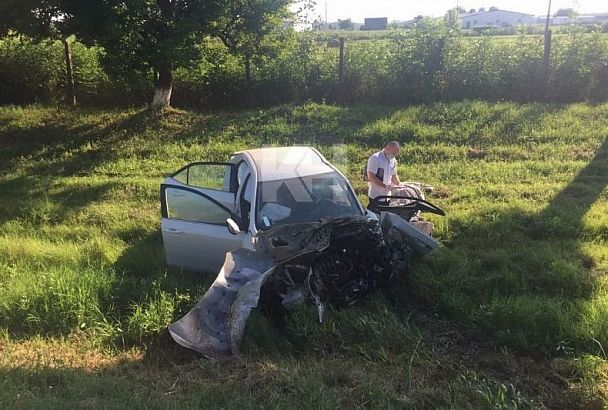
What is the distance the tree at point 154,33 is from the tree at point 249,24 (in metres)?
0.65

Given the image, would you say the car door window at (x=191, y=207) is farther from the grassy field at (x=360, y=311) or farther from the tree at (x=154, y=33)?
the tree at (x=154, y=33)

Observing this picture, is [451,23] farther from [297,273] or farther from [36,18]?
[297,273]

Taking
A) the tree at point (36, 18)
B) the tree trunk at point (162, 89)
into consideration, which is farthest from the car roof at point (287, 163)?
the tree trunk at point (162, 89)

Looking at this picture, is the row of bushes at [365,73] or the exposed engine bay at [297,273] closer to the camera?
the exposed engine bay at [297,273]

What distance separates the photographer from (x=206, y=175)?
7.28 meters

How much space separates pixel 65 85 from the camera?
15.8 metres

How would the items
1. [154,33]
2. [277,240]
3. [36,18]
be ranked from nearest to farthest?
[277,240]
[36,18]
[154,33]

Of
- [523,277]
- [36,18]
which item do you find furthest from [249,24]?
[523,277]

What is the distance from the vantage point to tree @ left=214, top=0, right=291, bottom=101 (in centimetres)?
1325

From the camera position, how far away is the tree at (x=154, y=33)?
11.6 metres

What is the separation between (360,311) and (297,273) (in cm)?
66

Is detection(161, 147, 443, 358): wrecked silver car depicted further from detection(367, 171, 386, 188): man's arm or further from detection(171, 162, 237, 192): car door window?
detection(367, 171, 386, 188): man's arm

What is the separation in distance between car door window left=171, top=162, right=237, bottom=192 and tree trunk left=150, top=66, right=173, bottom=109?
7.57 meters

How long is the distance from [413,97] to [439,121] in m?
2.26
